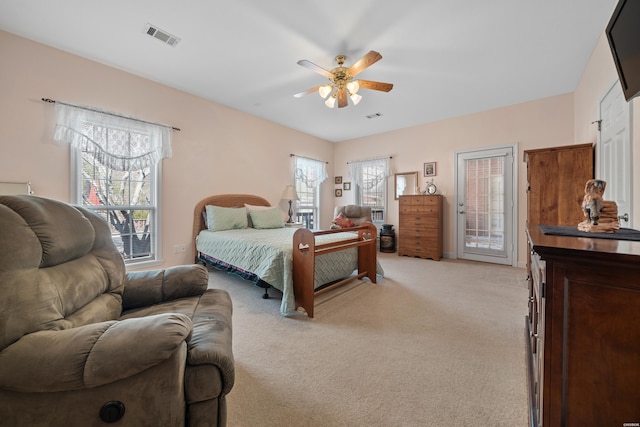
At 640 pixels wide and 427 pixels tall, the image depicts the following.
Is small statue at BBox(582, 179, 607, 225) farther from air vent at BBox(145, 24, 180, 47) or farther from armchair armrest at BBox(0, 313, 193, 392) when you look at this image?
air vent at BBox(145, 24, 180, 47)

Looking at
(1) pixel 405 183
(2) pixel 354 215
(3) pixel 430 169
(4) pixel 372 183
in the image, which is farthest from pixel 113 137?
(3) pixel 430 169

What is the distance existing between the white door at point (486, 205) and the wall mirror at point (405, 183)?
2.69 feet

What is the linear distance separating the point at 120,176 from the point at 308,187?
352 cm

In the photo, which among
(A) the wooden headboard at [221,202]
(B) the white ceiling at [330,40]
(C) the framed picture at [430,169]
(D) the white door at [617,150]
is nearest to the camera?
(D) the white door at [617,150]

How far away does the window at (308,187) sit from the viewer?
563 cm

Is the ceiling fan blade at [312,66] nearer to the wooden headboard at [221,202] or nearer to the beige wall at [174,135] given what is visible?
the beige wall at [174,135]

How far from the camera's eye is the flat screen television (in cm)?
107

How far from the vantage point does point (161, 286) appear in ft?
4.82

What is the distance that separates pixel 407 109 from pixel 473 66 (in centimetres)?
137

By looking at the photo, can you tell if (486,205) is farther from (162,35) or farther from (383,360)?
(162,35)

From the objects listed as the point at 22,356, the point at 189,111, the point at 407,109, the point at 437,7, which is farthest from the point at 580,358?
the point at 189,111

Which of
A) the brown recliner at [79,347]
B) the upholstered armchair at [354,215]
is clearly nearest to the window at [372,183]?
the upholstered armchair at [354,215]

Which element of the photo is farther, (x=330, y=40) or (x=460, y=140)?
(x=460, y=140)

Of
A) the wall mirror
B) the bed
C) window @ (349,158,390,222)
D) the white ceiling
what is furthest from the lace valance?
the wall mirror
